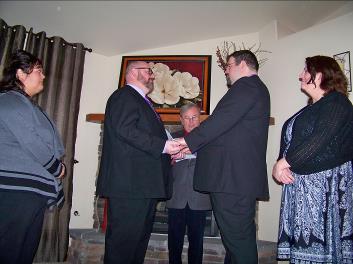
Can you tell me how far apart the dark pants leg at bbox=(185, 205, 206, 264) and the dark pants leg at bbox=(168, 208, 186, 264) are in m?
0.06

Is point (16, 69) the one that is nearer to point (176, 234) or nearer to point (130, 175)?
point (130, 175)

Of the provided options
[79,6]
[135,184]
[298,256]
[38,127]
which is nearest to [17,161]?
[38,127]

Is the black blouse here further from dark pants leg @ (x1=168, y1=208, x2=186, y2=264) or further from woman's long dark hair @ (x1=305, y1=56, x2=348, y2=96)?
dark pants leg @ (x1=168, y1=208, x2=186, y2=264)

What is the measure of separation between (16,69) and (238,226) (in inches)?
59.5

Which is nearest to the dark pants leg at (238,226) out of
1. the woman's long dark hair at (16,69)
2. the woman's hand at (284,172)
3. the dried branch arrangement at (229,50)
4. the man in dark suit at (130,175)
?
the woman's hand at (284,172)

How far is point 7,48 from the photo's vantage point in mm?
3113

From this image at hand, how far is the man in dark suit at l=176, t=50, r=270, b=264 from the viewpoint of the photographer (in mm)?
1517

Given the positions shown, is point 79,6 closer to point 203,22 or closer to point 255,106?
point 203,22

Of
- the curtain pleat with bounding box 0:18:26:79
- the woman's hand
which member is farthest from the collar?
the curtain pleat with bounding box 0:18:26:79

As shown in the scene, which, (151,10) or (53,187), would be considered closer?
(53,187)

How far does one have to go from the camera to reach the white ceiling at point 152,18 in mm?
3053

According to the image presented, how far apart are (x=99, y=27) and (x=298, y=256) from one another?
3.06 m

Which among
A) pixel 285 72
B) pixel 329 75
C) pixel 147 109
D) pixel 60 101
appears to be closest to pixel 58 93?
pixel 60 101

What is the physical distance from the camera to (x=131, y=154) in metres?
1.71
